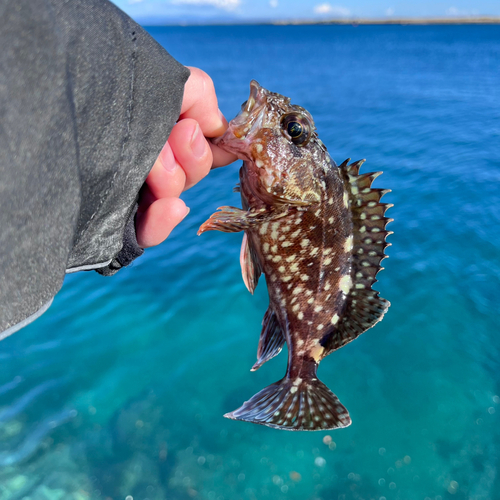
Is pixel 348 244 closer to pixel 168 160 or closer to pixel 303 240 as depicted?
pixel 303 240

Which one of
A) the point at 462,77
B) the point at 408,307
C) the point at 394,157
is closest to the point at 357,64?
the point at 462,77

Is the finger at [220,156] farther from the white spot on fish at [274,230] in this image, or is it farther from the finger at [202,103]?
the white spot on fish at [274,230]

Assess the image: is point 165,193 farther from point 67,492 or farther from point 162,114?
point 67,492

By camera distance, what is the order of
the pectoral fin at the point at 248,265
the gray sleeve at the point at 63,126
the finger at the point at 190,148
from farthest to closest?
1. the pectoral fin at the point at 248,265
2. the finger at the point at 190,148
3. the gray sleeve at the point at 63,126

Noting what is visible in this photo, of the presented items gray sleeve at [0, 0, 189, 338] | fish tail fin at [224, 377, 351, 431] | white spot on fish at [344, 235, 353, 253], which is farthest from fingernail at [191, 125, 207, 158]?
fish tail fin at [224, 377, 351, 431]

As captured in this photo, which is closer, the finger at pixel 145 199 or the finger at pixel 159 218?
the finger at pixel 159 218

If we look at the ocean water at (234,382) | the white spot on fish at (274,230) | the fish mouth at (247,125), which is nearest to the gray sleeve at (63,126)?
the fish mouth at (247,125)

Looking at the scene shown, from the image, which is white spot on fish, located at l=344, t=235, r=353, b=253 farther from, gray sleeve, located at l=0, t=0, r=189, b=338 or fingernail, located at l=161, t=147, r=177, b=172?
gray sleeve, located at l=0, t=0, r=189, b=338
